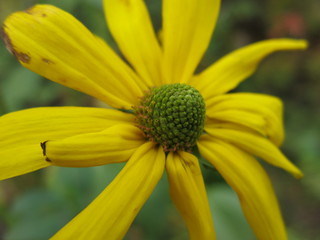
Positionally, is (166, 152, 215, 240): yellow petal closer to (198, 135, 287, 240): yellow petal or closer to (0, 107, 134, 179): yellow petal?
(198, 135, 287, 240): yellow petal

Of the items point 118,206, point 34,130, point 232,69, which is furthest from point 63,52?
point 232,69

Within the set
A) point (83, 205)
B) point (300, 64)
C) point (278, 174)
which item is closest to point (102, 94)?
point (83, 205)

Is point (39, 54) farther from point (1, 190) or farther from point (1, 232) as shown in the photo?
point (1, 232)

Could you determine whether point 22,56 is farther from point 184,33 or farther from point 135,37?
point 184,33

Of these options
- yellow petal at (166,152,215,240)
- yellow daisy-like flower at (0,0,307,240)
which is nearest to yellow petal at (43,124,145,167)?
yellow daisy-like flower at (0,0,307,240)

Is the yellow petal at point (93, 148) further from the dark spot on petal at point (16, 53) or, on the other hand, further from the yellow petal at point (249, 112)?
the yellow petal at point (249, 112)

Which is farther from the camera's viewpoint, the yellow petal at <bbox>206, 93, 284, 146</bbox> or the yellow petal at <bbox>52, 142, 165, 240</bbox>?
the yellow petal at <bbox>206, 93, 284, 146</bbox>
